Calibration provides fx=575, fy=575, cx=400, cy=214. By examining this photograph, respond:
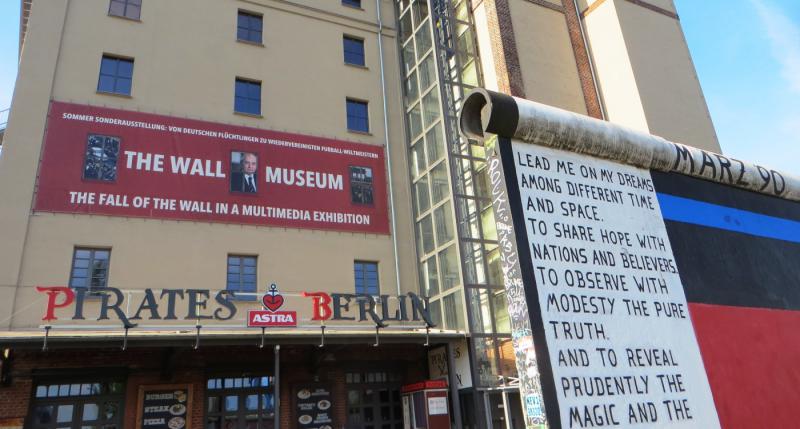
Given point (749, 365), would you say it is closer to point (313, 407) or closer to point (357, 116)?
point (313, 407)

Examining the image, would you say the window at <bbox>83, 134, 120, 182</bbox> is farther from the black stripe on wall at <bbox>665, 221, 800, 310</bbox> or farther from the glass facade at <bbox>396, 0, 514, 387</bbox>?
the black stripe on wall at <bbox>665, 221, 800, 310</bbox>

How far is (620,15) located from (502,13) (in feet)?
15.5

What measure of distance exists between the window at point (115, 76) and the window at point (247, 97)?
125 inches

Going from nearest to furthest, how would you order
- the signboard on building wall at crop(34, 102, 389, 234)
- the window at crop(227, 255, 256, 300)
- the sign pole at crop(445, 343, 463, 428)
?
the sign pole at crop(445, 343, 463, 428) < the signboard on building wall at crop(34, 102, 389, 234) < the window at crop(227, 255, 256, 300)

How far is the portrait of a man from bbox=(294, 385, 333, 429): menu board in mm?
6097

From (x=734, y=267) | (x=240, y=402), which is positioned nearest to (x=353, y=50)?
(x=240, y=402)

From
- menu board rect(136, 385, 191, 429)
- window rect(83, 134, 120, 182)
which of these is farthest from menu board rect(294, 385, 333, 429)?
window rect(83, 134, 120, 182)

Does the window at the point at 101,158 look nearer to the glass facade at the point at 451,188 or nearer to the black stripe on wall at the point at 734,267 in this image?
the glass facade at the point at 451,188

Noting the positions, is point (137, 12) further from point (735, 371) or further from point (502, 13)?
point (735, 371)

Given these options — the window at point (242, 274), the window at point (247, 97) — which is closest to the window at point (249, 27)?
the window at point (247, 97)

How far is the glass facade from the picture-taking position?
53.8 ft

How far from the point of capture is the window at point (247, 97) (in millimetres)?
18641

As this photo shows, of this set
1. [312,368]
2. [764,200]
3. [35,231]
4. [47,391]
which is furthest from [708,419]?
[35,231]

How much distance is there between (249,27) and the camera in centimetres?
1998
